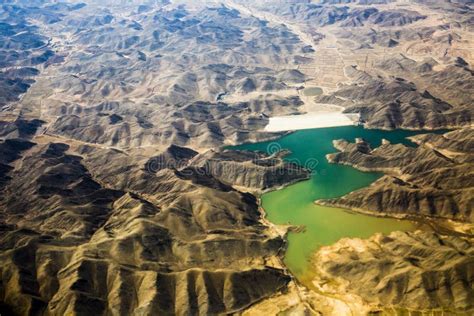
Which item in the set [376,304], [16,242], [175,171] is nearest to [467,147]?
[376,304]

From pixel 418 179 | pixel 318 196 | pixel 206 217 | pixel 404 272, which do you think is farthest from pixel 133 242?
pixel 418 179

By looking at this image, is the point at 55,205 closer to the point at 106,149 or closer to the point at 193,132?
the point at 106,149

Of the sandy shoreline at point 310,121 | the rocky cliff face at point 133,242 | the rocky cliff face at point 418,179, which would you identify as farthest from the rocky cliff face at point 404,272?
the sandy shoreline at point 310,121

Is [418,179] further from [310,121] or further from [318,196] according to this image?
[310,121]

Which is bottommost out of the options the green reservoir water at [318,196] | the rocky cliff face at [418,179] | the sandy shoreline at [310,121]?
the sandy shoreline at [310,121]

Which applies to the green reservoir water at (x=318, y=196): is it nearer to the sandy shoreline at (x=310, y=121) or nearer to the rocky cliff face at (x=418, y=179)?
the rocky cliff face at (x=418, y=179)

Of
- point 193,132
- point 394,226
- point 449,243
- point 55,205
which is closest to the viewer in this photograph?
point 449,243
